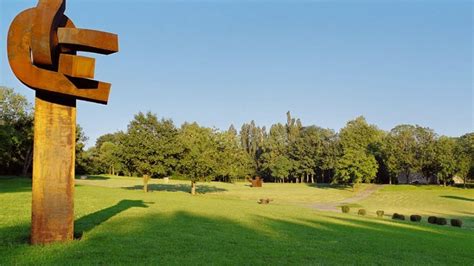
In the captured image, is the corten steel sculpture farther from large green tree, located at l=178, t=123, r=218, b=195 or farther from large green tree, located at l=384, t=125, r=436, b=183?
large green tree, located at l=384, t=125, r=436, b=183

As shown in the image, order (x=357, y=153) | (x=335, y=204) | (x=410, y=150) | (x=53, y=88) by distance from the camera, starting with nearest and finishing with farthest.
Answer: (x=53, y=88) → (x=335, y=204) → (x=357, y=153) → (x=410, y=150)

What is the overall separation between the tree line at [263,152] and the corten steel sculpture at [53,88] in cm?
3434

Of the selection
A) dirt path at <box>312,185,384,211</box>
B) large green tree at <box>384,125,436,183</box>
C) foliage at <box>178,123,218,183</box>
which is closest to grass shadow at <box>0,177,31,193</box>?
foliage at <box>178,123,218,183</box>

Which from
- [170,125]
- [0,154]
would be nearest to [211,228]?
[170,125]

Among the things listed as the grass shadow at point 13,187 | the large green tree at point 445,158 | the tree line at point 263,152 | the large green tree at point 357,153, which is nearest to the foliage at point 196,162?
the tree line at point 263,152

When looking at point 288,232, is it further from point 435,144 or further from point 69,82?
point 435,144

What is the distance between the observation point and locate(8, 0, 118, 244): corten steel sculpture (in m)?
8.33

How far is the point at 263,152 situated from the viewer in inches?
5002

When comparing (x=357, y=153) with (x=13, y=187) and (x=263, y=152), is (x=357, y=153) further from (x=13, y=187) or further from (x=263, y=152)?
(x=13, y=187)

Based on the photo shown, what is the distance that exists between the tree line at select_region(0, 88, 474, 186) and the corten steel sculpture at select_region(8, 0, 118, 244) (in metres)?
34.3

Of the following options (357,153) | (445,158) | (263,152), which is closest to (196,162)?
(357,153)

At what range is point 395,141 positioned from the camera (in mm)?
94625

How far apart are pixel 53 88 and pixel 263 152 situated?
11940 cm

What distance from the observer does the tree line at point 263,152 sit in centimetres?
4444
